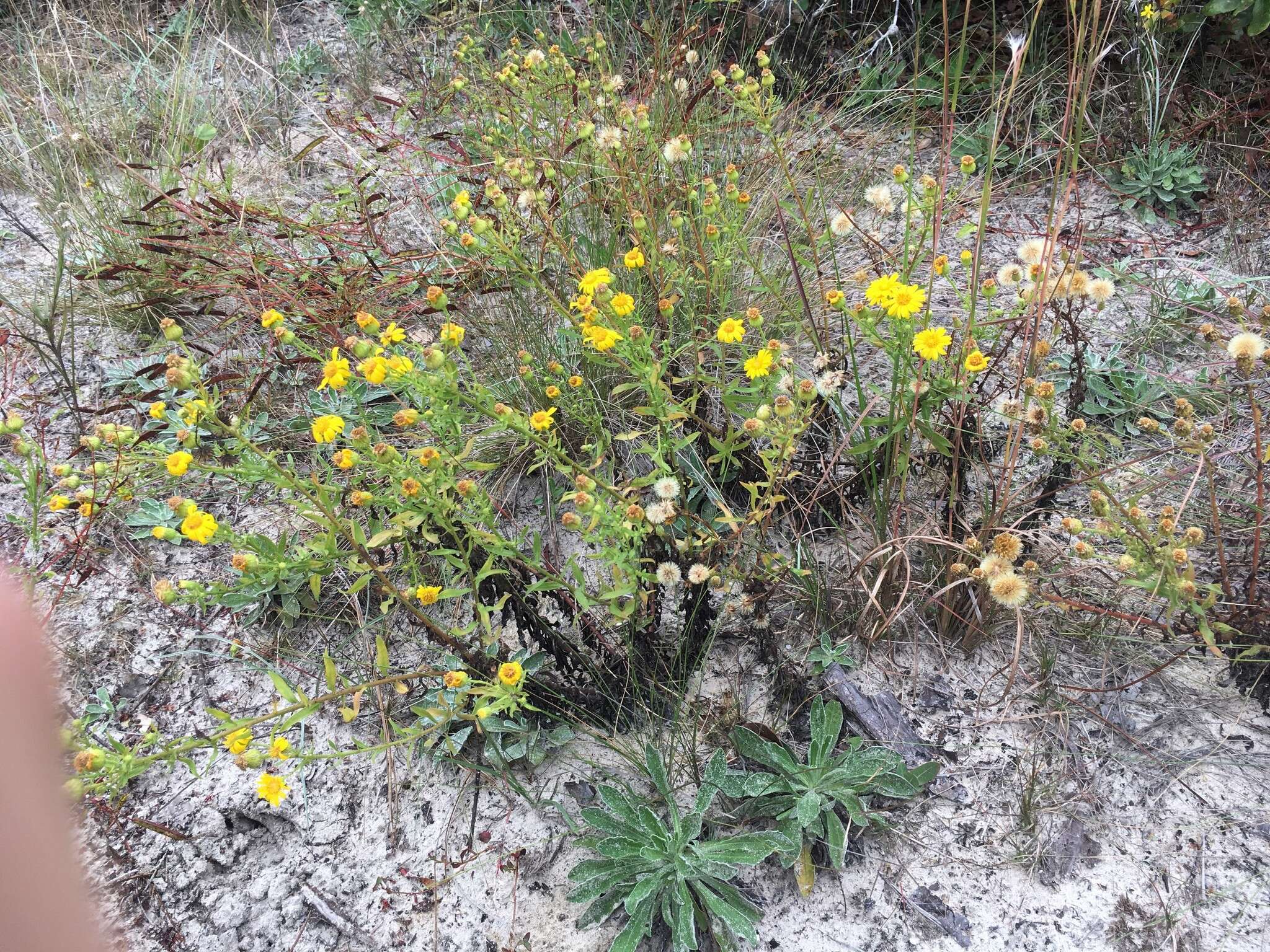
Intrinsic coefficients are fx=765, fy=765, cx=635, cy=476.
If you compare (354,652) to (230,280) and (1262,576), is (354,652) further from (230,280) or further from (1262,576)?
(1262,576)

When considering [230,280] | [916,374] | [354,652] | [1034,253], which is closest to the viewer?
[916,374]

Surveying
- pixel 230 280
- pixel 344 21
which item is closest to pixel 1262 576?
pixel 230 280

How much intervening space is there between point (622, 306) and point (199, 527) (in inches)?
34.0

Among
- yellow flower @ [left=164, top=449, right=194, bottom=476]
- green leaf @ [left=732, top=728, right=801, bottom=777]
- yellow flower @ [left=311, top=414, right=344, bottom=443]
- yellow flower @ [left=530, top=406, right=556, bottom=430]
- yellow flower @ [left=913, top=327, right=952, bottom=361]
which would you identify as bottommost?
green leaf @ [left=732, top=728, right=801, bottom=777]

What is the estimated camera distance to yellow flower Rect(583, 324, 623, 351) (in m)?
1.46

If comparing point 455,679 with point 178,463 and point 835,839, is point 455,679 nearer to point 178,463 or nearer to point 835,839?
point 178,463

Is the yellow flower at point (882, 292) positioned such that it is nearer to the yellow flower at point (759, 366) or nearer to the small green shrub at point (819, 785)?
the yellow flower at point (759, 366)

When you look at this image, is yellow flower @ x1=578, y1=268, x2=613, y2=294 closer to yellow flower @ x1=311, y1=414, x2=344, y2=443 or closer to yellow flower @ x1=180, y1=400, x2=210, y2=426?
yellow flower @ x1=311, y1=414, x2=344, y2=443

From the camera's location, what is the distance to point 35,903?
0.75m

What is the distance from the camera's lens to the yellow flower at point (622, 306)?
1.55m

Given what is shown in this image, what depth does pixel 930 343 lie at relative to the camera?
1.41 meters

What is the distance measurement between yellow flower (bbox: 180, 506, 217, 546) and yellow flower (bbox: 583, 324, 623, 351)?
0.73m

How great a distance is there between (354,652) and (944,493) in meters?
1.47

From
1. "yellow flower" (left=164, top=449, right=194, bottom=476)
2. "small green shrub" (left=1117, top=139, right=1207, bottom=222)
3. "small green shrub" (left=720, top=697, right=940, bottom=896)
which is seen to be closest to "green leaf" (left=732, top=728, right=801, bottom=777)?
"small green shrub" (left=720, top=697, right=940, bottom=896)
